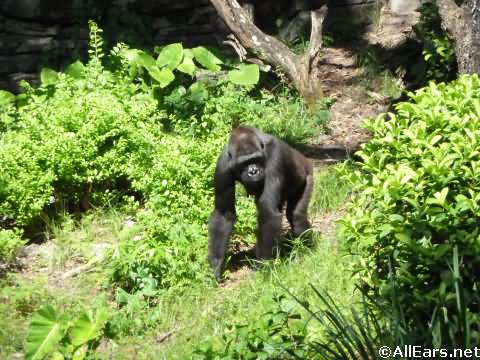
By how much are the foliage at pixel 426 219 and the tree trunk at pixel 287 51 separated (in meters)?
4.72

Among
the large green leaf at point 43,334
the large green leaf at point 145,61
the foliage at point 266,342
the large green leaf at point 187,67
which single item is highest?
the large green leaf at point 145,61

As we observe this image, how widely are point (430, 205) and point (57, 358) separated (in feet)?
7.28

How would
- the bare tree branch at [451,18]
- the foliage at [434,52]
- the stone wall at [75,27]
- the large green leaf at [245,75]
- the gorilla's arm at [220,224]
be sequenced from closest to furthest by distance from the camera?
1. the gorilla's arm at [220,224]
2. the bare tree branch at [451,18]
3. the large green leaf at [245,75]
4. the foliage at [434,52]
5. the stone wall at [75,27]

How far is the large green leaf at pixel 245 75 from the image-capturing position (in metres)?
8.83

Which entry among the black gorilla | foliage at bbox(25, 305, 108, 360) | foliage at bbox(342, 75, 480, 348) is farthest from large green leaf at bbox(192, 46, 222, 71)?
foliage at bbox(342, 75, 480, 348)

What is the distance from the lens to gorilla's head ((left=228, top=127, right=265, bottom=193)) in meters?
6.02

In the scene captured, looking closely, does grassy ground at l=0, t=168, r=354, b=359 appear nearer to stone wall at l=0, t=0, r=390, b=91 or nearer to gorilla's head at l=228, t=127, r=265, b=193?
gorilla's head at l=228, t=127, r=265, b=193

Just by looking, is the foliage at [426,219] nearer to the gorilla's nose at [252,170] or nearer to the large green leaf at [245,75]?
the gorilla's nose at [252,170]

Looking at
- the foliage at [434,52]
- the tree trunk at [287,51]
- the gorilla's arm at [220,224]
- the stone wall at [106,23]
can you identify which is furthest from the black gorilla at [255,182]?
the stone wall at [106,23]

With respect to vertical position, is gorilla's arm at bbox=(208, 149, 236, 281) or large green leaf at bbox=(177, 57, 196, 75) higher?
large green leaf at bbox=(177, 57, 196, 75)

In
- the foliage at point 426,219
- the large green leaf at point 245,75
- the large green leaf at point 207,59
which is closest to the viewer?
the foliage at point 426,219

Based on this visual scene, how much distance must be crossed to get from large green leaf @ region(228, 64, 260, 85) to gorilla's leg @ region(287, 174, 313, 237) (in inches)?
95.6

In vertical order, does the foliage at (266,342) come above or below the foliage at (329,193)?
above

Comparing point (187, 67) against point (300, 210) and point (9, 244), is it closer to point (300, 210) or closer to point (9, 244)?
point (300, 210)
